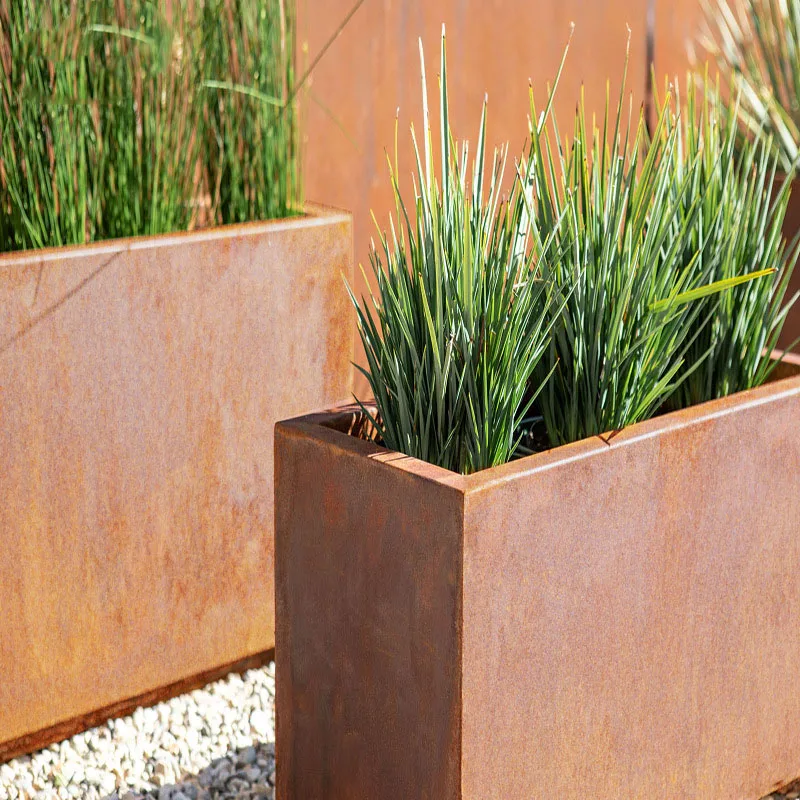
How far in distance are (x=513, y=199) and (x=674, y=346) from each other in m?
0.29

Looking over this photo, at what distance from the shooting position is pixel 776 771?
164 centimetres

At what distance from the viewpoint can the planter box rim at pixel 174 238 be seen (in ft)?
5.55

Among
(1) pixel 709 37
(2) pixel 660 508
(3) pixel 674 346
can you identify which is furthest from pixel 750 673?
(1) pixel 709 37

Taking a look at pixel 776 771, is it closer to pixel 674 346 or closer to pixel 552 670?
pixel 552 670

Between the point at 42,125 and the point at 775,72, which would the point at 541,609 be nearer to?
the point at 42,125

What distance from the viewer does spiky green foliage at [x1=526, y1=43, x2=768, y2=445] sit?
138cm

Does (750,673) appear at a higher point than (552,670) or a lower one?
lower

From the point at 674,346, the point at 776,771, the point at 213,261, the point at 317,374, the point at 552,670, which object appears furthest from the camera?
the point at 317,374

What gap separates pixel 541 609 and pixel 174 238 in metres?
0.86

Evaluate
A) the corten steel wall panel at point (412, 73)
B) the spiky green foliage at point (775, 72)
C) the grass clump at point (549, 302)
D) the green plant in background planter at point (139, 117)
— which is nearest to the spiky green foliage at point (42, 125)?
the green plant in background planter at point (139, 117)

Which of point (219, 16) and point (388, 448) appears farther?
point (219, 16)

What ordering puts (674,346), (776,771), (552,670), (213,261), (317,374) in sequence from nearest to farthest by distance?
1. (552,670)
2. (674,346)
3. (776,771)
4. (213,261)
5. (317,374)

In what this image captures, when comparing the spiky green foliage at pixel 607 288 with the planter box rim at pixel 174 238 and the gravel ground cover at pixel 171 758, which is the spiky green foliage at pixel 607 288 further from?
the gravel ground cover at pixel 171 758

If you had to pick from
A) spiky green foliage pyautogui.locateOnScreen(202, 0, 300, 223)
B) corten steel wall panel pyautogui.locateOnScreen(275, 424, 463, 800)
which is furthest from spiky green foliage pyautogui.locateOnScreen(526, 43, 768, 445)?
spiky green foliage pyautogui.locateOnScreen(202, 0, 300, 223)
